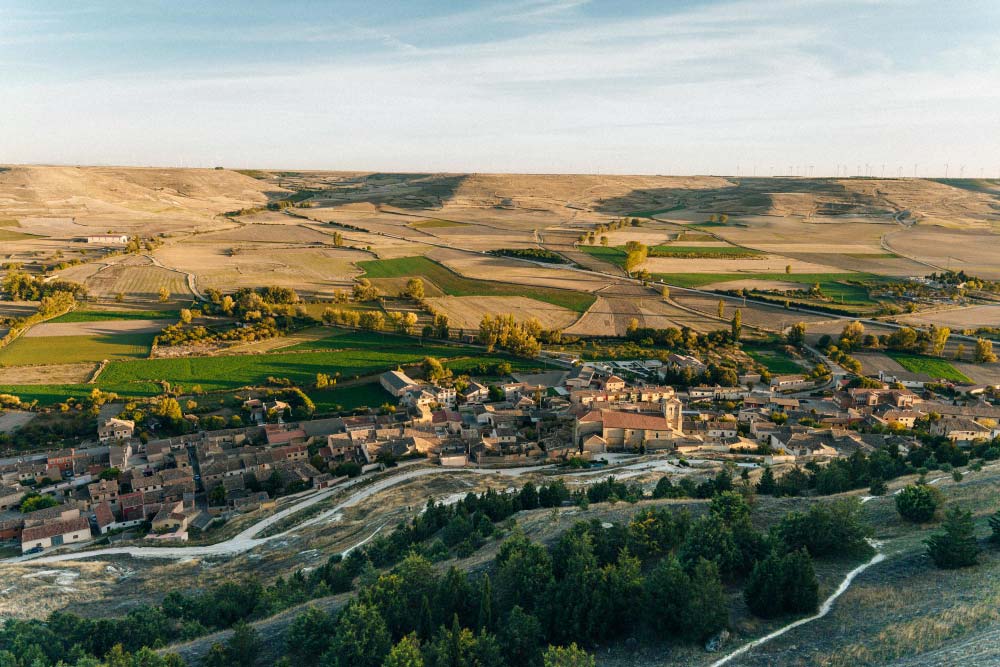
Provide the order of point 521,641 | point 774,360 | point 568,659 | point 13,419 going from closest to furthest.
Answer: point 568,659 → point 521,641 → point 13,419 → point 774,360

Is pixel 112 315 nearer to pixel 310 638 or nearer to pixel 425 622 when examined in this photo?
pixel 310 638

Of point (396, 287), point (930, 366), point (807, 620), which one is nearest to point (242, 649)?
point (807, 620)

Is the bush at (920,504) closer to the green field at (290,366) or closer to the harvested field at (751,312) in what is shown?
the green field at (290,366)

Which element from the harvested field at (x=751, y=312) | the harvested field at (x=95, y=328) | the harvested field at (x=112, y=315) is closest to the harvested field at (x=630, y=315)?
the harvested field at (x=751, y=312)

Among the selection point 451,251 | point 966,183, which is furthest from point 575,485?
point 966,183

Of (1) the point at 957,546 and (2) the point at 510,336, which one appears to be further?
(2) the point at 510,336

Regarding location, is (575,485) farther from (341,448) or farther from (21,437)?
(21,437)
